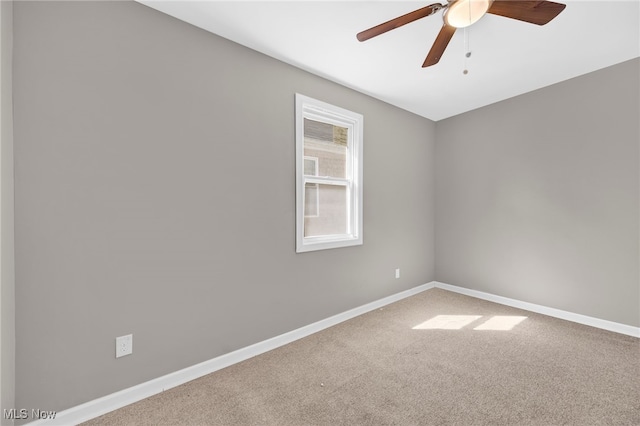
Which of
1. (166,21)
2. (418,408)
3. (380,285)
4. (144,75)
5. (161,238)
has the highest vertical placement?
(166,21)

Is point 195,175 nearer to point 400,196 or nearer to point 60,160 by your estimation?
point 60,160

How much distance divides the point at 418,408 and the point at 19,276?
235cm

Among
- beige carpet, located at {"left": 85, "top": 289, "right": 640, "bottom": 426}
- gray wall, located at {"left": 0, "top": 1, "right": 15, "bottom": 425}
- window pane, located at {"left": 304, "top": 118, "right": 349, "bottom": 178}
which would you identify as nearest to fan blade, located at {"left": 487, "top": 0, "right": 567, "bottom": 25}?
window pane, located at {"left": 304, "top": 118, "right": 349, "bottom": 178}

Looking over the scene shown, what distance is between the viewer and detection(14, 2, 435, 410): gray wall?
1.53 metres

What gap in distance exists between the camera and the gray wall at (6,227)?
1334 mm

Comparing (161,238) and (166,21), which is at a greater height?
(166,21)

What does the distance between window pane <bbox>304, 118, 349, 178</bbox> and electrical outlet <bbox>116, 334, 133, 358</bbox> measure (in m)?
2.05

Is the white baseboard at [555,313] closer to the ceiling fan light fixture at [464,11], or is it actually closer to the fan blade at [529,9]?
the fan blade at [529,9]

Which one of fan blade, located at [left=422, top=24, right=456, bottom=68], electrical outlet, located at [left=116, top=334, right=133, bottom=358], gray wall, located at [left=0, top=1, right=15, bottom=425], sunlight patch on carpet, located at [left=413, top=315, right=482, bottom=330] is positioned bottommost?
sunlight patch on carpet, located at [left=413, top=315, right=482, bottom=330]

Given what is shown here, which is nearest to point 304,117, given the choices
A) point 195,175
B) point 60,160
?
point 195,175

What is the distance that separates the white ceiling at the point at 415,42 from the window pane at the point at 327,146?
0.50 metres

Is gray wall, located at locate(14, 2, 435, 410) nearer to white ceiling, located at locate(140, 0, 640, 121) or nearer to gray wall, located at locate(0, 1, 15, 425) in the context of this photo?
gray wall, located at locate(0, 1, 15, 425)

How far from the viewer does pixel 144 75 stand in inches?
72.6
